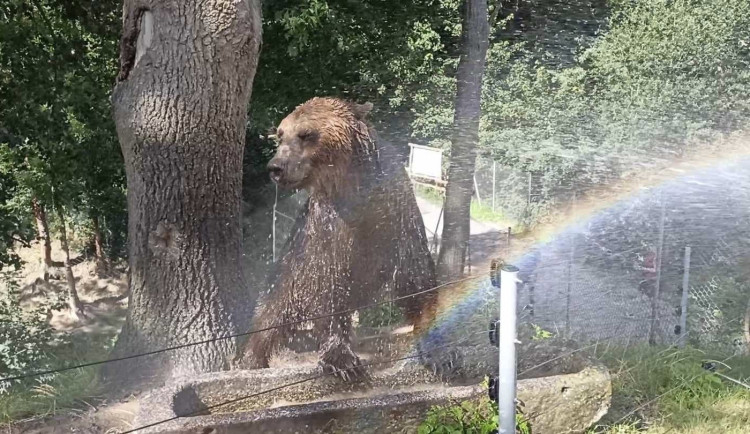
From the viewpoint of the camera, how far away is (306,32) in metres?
4.14

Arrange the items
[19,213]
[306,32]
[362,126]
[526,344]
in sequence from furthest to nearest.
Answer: [19,213] < [306,32] < [526,344] < [362,126]

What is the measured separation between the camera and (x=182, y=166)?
3342 mm

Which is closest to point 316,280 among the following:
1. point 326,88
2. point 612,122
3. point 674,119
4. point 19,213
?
point 326,88

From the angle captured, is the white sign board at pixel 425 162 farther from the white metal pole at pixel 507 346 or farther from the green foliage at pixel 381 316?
the white metal pole at pixel 507 346

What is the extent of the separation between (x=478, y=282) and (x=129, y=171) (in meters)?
2.03

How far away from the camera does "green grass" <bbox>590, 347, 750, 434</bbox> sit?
10.1 feet

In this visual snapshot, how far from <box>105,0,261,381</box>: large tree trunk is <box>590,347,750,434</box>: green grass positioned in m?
1.94

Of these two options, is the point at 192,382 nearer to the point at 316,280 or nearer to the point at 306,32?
the point at 316,280

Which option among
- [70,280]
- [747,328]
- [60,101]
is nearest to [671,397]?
[747,328]

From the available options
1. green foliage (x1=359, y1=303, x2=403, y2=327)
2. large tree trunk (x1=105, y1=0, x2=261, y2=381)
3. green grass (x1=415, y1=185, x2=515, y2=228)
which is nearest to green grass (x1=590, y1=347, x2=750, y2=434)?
green foliage (x1=359, y1=303, x2=403, y2=327)

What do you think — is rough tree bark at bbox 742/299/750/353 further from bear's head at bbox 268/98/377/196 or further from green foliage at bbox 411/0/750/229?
bear's head at bbox 268/98/377/196

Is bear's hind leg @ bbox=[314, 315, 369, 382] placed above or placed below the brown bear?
below

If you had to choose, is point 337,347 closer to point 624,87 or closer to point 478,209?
point 478,209

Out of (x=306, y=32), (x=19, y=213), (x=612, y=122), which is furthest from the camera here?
(x=612, y=122)
